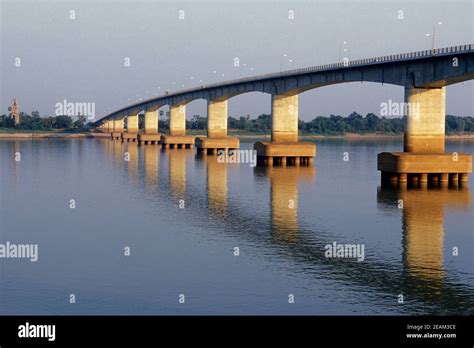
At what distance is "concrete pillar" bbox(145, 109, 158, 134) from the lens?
7018 inches

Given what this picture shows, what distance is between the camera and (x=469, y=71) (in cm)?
5762

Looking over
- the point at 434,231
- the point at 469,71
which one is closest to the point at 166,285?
the point at 434,231

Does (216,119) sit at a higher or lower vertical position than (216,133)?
higher

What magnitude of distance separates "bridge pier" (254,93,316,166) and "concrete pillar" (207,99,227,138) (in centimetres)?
2541

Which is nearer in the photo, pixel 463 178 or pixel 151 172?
pixel 463 178

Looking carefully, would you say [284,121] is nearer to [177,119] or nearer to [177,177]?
[177,177]

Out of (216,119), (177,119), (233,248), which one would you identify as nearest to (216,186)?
(233,248)

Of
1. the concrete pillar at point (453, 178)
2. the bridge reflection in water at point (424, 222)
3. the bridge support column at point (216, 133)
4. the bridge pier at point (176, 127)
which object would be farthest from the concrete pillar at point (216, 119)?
the bridge reflection in water at point (424, 222)

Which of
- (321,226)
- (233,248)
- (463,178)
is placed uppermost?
(463,178)

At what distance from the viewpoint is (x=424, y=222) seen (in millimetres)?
45469

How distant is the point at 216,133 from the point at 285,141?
28251 mm

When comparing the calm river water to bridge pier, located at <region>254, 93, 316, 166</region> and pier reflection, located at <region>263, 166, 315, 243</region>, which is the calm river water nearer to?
pier reflection, located at <region>263, 166, 315, 243</region>

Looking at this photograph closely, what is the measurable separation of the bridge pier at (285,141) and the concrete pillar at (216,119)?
25411 millimetres
